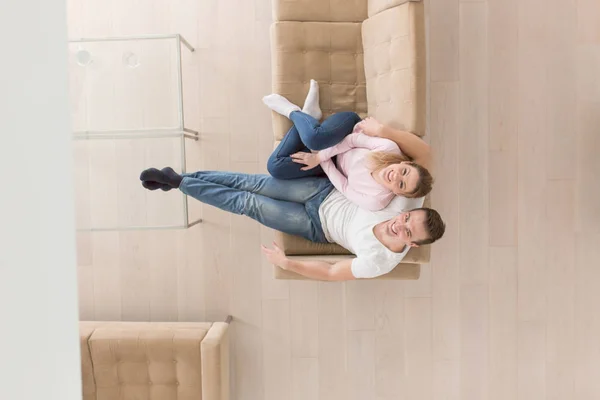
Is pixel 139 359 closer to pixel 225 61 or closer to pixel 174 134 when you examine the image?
pixel 174 134

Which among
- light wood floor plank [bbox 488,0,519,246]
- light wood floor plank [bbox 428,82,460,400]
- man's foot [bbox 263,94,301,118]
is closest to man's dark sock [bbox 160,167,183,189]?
man's foot [bbox 263,94,301,118]

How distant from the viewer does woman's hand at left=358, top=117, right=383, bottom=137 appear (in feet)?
6.88

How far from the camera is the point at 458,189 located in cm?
288

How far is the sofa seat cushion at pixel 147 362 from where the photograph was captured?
2.53 m

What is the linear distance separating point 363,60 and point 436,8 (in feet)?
2.50

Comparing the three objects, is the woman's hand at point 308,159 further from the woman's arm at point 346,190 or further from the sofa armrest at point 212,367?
the sofa armrest at point 212,367

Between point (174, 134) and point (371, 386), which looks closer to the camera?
point (174, 134)

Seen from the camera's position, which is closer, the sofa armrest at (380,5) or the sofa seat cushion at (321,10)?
the sofa armrest at (380,5)

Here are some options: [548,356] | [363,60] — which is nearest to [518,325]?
[548,356]

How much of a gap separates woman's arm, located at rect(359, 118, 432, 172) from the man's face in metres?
0.27

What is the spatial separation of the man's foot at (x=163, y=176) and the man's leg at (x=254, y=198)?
0.11 ft

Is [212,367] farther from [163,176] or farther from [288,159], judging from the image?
[288,159]

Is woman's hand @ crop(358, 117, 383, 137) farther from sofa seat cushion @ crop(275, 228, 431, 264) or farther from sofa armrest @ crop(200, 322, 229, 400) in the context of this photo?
sofa armrest @ crop(200, 322, 229, 400)

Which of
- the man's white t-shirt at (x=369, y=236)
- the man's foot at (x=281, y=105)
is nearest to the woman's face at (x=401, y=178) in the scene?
the man's white t-shirt at (x=369, y=236)
